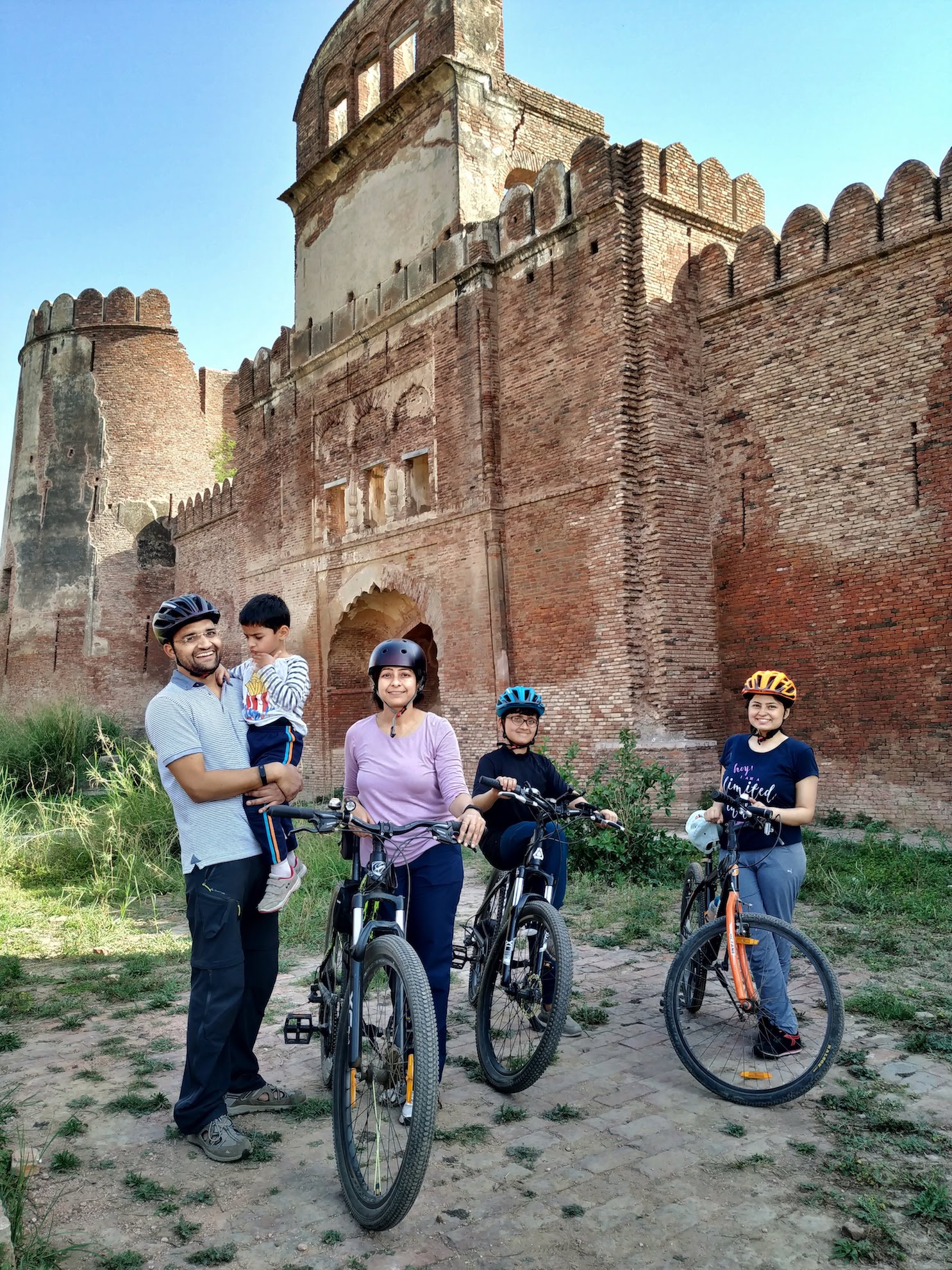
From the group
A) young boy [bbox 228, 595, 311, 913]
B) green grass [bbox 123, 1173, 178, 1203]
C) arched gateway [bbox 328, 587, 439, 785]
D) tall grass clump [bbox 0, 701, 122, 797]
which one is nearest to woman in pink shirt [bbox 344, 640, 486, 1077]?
young boy [bbox 228, 595, 311, 913]

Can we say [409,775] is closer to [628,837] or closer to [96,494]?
[628,837]

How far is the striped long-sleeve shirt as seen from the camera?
3434 mm

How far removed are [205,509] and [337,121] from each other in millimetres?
9257

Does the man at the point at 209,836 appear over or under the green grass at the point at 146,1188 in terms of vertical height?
over

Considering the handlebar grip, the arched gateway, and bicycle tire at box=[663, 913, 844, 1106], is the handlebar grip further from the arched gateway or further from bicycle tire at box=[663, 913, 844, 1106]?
the arched gateway

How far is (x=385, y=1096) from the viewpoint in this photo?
2.84 metres

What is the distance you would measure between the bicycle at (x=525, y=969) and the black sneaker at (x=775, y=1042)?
0.86m

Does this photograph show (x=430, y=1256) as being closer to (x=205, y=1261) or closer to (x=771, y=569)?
(x=205, y=1261)

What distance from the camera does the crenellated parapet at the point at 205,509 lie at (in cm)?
→ 2155

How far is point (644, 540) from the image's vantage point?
37.1 feet

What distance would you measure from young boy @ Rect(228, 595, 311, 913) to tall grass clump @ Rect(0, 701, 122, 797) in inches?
413

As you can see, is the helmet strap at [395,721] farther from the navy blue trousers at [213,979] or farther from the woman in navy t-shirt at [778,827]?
the woman in navy t-shirt at [778,827]

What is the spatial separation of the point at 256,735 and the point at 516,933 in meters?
1.35

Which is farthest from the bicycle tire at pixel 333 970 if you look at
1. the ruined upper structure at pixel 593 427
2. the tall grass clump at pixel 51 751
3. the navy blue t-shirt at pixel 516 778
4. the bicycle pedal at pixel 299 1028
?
the tall grass clump at pixel 51 751
